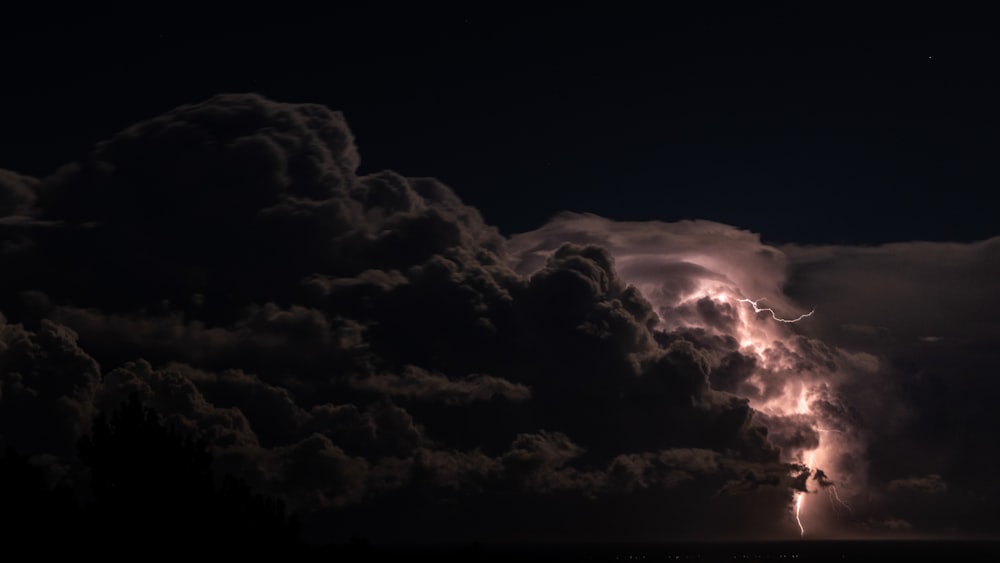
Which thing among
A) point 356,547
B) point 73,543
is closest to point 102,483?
point 73,543

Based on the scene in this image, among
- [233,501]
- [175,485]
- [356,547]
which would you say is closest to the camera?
[175,485]

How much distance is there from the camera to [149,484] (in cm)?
12706

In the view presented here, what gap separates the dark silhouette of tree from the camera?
12338 centimetres

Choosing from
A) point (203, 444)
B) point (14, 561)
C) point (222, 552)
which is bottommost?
point (14, 561)

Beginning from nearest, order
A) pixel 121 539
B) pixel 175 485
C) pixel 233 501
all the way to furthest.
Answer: pixel 121 539 < pixel 175 485 < pixel 233 501

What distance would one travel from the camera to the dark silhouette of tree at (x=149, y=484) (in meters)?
123

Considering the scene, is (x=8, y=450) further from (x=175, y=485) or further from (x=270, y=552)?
(x=270, y=552)

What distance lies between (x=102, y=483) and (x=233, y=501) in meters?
27.0

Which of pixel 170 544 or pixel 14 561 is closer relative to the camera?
pixel 14 561

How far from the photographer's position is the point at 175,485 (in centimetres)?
13062

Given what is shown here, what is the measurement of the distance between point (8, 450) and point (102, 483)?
14.8 metres

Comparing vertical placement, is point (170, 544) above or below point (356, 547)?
below

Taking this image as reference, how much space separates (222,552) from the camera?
445ft

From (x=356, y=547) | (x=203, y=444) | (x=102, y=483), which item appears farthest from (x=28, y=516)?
(x=356, y=547)
